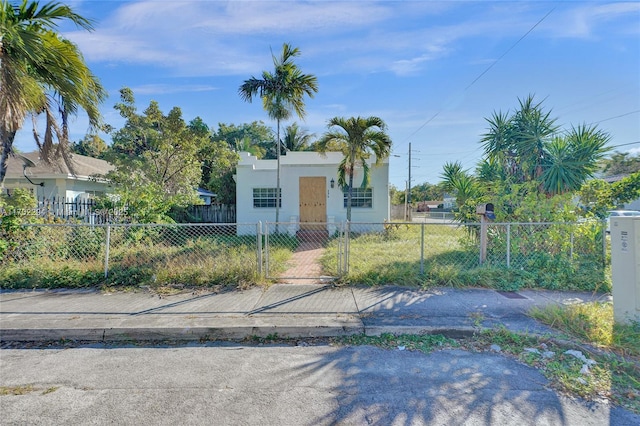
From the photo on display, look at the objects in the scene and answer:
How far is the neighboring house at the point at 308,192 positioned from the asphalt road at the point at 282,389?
9816 millimetres

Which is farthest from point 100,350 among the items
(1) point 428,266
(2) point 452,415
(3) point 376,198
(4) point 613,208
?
(3) point 376,198

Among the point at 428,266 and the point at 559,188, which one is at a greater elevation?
the point at 559,188

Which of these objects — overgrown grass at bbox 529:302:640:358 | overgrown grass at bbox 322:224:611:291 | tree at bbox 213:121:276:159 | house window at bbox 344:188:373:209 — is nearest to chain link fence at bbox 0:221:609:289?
overgrown grass at bbox 322:224:611:291

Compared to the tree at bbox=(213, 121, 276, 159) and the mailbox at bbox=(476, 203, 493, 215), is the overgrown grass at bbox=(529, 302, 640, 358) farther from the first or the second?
the tree at bbox=(213, 121, 276, 159)

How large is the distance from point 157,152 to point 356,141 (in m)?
8.17

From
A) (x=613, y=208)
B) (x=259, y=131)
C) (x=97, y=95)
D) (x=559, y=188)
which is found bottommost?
(x=613, y=208)

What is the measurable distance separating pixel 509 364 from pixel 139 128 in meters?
13.6

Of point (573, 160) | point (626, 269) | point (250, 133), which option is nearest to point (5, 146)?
point (626, 269)

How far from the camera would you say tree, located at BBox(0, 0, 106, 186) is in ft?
18.2

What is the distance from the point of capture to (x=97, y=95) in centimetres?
696

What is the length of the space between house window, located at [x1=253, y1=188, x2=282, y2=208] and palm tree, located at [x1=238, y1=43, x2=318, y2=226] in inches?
121

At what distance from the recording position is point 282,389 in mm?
2826

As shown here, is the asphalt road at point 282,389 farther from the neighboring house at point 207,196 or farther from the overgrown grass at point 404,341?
the neighboring house at point 207,196

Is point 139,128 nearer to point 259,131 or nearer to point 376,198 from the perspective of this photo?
point 376,198
